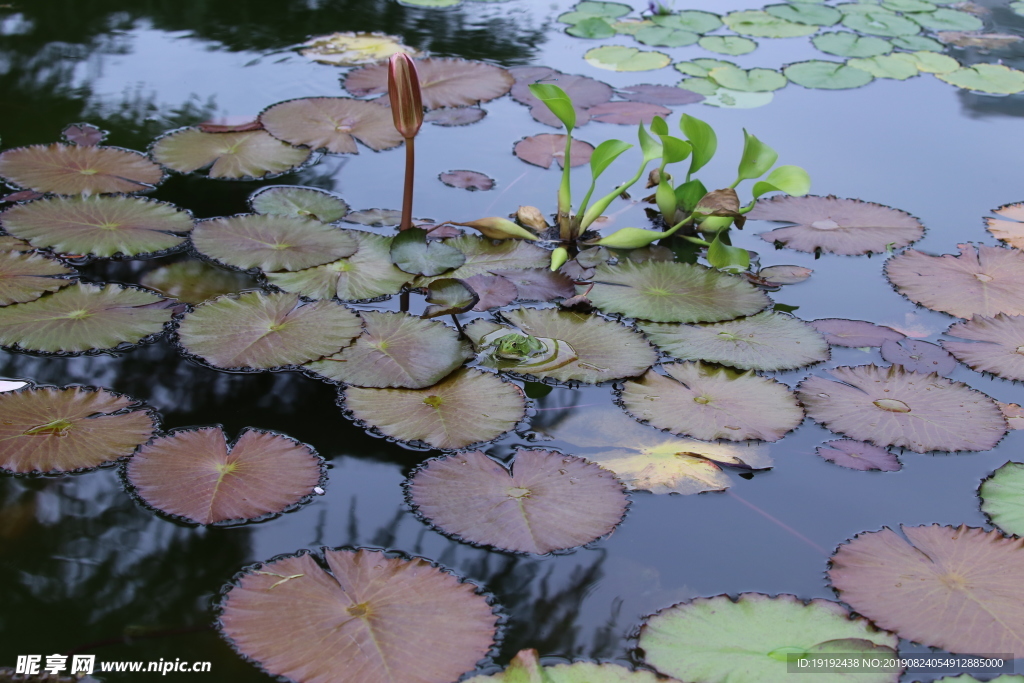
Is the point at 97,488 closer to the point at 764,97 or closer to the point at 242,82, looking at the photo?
the point at 242,82

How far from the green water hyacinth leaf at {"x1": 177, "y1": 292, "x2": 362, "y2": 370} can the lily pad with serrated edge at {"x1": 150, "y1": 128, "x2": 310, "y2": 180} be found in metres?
0.66

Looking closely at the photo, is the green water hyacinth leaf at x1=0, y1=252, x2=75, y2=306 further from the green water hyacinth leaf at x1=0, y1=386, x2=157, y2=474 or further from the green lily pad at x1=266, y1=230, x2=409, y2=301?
the green lily pad at x1=266, y1=230, x2=409, y2=301

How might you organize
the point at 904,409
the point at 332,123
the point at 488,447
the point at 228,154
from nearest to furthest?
the point at 488,447
the point at 904,409
the point at 228,154
the point at 332,123

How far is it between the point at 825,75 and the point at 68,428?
2.79m

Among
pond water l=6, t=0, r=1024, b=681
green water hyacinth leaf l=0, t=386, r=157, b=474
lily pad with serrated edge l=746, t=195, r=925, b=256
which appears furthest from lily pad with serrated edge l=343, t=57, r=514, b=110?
green water hyacinth leaf l=0, t=386, r=157, b=474

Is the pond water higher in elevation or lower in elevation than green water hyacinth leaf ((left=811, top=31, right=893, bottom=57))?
lower

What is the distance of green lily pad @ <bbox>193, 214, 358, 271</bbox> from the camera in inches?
73.0

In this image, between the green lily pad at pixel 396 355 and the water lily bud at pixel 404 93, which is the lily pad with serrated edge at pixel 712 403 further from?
the water lily bud at pixel 404 93

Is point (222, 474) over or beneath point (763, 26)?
beneath

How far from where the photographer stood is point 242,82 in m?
2.76

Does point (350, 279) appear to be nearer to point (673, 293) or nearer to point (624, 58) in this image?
point (673, 293)

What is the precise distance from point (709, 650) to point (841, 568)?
275 mm

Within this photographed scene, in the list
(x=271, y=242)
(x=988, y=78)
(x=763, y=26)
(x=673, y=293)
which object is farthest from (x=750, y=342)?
(x=763, y=26)

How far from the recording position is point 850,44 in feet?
11.2
